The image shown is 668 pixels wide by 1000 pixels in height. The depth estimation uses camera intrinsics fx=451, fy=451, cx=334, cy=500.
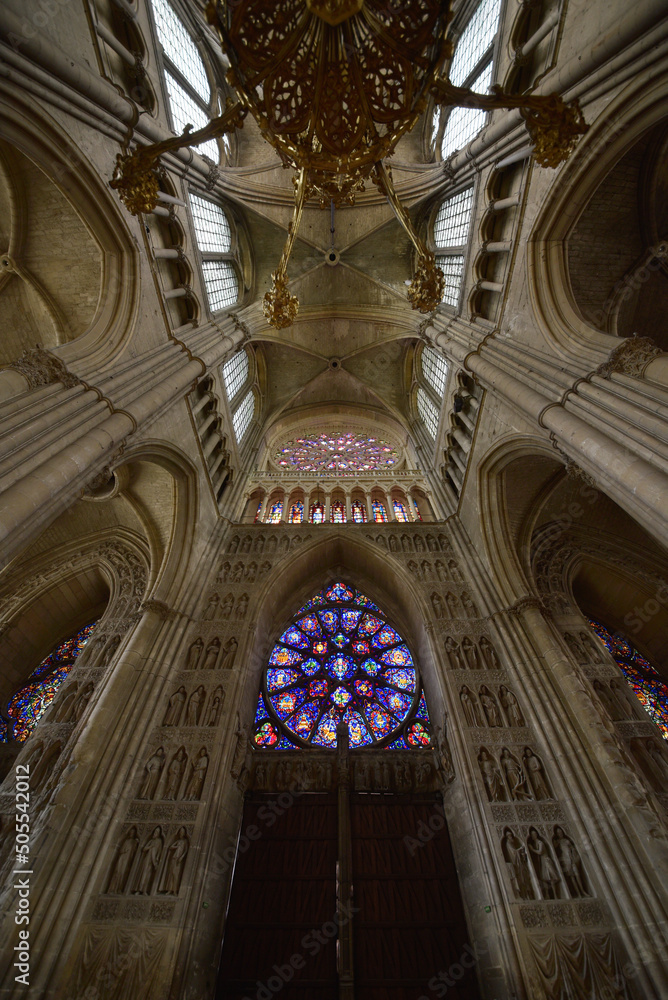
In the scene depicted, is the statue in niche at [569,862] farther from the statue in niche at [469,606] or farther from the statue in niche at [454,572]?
the statue in niche at [454,572]

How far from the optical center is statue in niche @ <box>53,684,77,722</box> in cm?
739

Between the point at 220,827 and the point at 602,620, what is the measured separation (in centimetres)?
920

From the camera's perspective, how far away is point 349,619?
36.5ft

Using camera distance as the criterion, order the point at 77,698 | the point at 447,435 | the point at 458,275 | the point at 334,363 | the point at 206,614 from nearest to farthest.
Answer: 1. the point at 77,698
2. the point at 206,614
3. the point at 458,275
4. the point at 447,435
5. the point at 334,363

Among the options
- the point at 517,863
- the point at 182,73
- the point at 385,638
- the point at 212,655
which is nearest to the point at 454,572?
the point at 385,638

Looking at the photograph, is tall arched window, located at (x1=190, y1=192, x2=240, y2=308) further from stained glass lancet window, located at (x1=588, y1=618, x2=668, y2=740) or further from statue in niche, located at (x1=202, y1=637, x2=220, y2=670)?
stained glass lancet window, located at (x1=588, y1=618, x2=668, y2=740)

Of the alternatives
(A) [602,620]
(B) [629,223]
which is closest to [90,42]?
(B) [629,223]

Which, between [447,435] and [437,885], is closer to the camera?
[437,885]

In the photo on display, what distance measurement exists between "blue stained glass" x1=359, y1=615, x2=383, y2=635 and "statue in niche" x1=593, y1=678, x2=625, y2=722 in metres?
4.66

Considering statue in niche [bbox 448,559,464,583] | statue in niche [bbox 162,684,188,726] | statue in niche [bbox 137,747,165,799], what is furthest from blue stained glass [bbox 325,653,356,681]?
statue in niche [bbox 137,747,165,799]

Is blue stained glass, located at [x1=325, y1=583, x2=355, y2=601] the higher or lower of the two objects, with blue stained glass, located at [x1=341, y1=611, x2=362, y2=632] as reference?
higher

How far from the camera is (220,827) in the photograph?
6.52 meters

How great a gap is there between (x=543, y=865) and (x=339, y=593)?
674 cm

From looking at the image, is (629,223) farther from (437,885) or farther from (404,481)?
(437,885)
